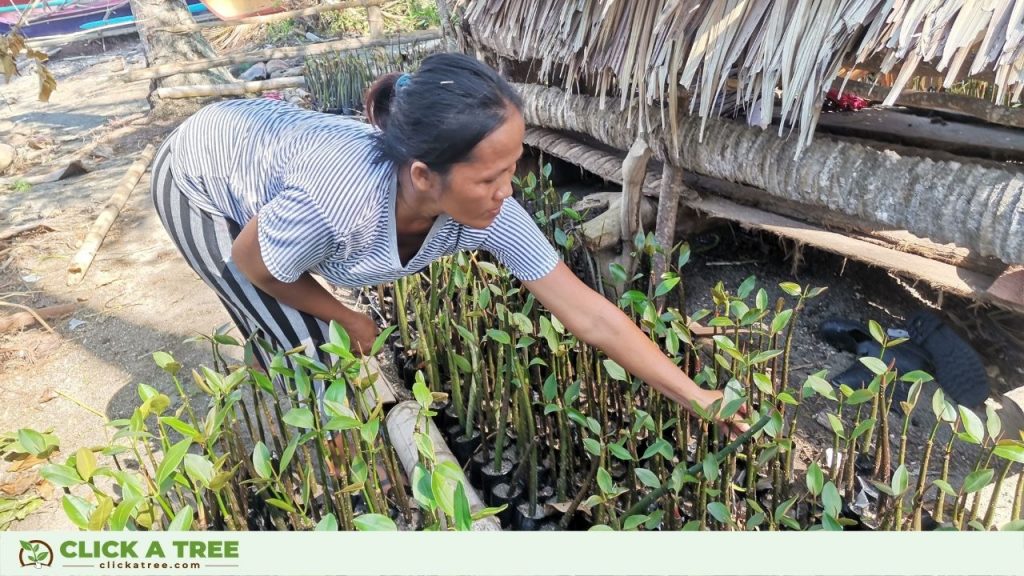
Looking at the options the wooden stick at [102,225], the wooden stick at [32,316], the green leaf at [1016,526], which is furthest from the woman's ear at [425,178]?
the wooden stick at [102,225]

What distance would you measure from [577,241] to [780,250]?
3.36ft

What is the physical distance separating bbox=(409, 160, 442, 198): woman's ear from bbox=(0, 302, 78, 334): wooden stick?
2656 mm

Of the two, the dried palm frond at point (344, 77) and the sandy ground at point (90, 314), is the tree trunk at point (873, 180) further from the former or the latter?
the dried palm frond at point (344, 77)

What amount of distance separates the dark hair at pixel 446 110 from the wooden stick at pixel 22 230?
4.07m

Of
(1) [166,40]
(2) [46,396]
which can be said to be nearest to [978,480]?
(2) [46,396]

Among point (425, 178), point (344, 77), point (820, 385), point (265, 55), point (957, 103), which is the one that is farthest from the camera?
point (265, 55)

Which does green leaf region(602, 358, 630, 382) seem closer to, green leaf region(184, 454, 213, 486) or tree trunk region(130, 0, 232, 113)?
green leaf region(184, 454, 213, 486)

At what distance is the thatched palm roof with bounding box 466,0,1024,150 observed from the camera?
147 cm

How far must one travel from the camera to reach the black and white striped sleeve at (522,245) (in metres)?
1.52

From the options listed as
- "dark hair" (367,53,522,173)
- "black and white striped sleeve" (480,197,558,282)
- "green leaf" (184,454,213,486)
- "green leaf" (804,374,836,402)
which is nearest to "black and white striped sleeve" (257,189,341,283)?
"dark hair" (367,53,522,173)

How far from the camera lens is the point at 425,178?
1331mm

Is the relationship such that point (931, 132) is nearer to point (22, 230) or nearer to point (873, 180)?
point (873, 180)

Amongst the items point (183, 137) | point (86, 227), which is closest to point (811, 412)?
point (183, 137)

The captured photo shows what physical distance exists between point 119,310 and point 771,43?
3.05 meters
